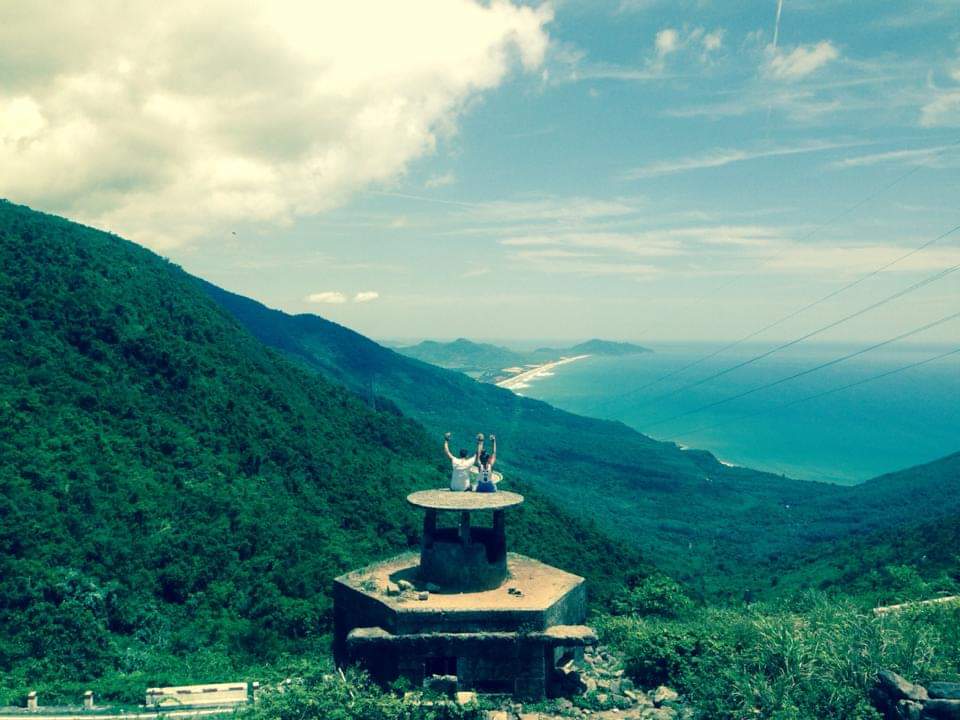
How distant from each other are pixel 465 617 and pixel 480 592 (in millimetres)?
1625

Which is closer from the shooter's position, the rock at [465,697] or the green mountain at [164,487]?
the rock at [465,697]

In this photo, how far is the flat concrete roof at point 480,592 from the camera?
16938 millimetres

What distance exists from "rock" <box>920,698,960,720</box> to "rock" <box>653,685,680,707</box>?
5.73 metres

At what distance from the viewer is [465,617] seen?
1667cm

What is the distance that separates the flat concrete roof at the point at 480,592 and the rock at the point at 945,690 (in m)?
8.23

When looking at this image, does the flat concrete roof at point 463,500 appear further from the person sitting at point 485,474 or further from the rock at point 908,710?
the rock at point 908,710

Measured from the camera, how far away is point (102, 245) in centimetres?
5753

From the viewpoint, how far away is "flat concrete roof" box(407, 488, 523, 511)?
58.6 feet

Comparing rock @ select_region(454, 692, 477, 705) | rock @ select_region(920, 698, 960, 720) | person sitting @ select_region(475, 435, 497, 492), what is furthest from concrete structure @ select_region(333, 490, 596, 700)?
rock @ select_region(920, 698, 960, 720)

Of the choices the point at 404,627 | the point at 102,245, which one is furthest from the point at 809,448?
the point at 404,627

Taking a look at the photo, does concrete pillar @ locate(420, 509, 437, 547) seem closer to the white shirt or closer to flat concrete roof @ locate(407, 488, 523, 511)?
flat concrete roof @ locate(407, 488, 523, 511)

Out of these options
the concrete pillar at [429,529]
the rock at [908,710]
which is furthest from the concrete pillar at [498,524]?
the rock at [908,710]

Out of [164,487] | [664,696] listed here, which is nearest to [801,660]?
[664,696]

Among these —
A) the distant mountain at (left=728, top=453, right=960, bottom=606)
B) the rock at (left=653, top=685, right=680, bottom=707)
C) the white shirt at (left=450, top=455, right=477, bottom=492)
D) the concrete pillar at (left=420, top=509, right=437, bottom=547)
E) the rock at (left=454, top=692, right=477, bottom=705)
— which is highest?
the white shirt at (left=450, top=455, right=477, bottom=492)
